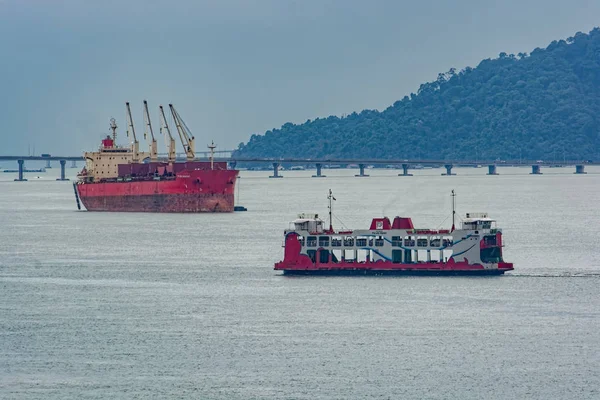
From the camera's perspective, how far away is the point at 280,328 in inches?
2265

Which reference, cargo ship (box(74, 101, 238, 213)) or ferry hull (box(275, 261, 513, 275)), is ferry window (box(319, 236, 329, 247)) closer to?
A: ferry hull (box(275, 261, 513, 275))

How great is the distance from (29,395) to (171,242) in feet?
183

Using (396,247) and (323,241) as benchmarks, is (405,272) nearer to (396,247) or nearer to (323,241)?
(396,247)

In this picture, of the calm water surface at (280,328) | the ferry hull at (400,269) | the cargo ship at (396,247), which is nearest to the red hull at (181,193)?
the calm water surface at (280,328)

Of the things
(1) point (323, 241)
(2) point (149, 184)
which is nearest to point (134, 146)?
(2) point (149, 184)

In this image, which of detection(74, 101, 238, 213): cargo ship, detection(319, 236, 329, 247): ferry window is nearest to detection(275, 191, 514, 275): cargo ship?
detection(319, 236, 329, 247): ferry window

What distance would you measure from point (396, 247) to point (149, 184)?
72.2 m

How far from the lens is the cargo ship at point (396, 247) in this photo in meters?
71.8

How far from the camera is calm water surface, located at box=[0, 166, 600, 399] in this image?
47.3m

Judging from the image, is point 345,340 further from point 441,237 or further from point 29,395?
point 441,237

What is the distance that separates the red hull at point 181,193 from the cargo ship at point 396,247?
62005 mm

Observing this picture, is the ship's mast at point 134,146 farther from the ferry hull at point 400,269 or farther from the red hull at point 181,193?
the ferry hull at point 400,269

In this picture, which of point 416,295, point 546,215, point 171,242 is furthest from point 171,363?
point 546,215

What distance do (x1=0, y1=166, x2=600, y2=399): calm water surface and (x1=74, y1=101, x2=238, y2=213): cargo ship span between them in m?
42.1
